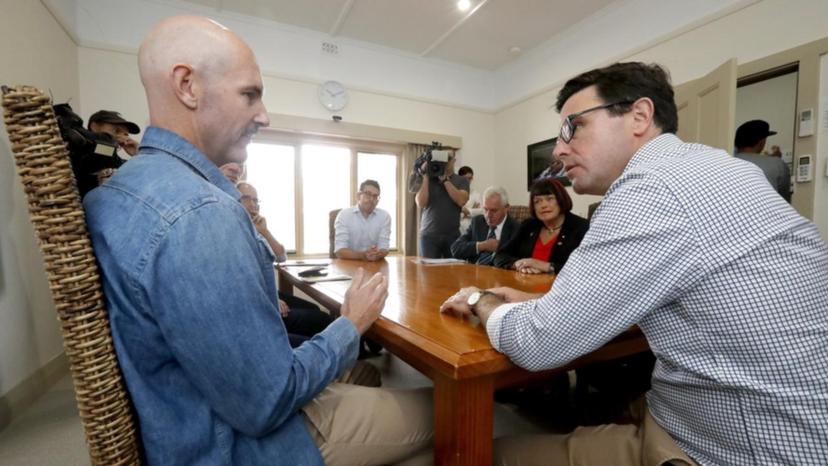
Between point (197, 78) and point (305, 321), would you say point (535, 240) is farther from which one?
point (197, 78)

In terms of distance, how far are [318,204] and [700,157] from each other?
4299 millimetres

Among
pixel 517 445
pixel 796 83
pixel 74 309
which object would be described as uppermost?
pixel 796 83

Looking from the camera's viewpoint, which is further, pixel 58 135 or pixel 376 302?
pixel 376 302

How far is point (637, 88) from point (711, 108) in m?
1.91

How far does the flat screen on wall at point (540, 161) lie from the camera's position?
13.9 feet

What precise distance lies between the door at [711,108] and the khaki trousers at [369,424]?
2249mm

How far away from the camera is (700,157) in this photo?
0.67 metres

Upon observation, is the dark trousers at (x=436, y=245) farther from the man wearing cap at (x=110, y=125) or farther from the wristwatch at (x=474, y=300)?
the wristwatch at (x=474, y=300)

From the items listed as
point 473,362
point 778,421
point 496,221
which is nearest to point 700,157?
point 778,421

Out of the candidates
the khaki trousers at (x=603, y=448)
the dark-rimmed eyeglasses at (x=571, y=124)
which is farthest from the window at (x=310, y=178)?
the khaki trousers at (x=603, y=448)

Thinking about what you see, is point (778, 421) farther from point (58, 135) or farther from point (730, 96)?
point (730, 96)

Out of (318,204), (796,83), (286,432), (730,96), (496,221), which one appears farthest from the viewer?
(318,204)

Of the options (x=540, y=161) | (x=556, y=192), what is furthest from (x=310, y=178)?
(x=556, y=192)

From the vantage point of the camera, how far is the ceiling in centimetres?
355
